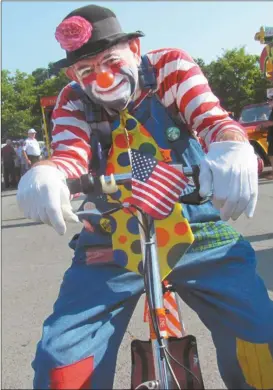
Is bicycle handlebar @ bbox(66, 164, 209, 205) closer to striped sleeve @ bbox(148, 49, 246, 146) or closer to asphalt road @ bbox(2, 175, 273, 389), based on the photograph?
striped sleeve @ bbox(148, 49, 246, 146)

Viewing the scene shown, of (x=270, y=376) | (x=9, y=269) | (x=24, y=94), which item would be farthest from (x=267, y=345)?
(x=24, y=94)

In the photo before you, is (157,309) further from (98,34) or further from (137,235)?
(98,34)

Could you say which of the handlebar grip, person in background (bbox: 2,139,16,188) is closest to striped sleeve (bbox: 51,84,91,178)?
the handlebar grip

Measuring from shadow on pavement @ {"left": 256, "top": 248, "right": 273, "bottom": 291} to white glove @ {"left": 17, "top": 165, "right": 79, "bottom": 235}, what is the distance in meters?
2.72

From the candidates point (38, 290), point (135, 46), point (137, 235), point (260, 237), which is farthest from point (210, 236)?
point (260, 237)

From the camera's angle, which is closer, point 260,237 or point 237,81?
point 260,237

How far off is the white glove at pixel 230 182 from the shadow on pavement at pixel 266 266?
2.62 m

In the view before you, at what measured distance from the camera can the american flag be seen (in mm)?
1676

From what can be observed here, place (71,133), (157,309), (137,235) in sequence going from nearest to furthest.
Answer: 1. (157,309)
2. (137,235)
3. (71,133)

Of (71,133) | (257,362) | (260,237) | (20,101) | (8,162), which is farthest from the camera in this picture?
(20,101)

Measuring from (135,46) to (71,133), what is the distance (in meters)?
0.40

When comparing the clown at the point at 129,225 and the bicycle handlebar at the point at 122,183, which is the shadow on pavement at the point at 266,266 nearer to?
the clown at the point at 129,225

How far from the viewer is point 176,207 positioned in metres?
1.93

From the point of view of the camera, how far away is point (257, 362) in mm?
1869
